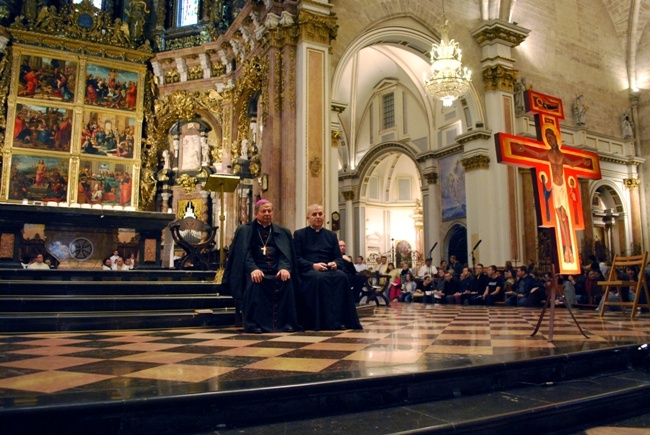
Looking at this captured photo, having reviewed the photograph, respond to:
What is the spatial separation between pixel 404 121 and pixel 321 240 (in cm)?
1663

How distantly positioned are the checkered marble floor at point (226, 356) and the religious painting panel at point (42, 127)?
10.9 m

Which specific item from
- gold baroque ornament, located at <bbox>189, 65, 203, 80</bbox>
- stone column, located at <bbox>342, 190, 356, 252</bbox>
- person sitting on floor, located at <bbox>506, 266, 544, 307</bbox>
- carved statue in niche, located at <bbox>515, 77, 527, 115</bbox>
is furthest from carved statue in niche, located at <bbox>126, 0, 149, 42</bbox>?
person sitting on floor, located at <bbox>506, 266, 544, 307</bbox>

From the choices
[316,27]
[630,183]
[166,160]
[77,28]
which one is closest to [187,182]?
[166,160]

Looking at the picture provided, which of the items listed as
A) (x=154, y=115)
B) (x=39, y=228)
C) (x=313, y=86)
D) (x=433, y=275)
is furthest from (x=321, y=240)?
(x=154, y=115)

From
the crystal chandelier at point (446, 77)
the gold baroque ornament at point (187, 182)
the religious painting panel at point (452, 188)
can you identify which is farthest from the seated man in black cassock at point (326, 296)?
the religious painting panel at point (452, 188)

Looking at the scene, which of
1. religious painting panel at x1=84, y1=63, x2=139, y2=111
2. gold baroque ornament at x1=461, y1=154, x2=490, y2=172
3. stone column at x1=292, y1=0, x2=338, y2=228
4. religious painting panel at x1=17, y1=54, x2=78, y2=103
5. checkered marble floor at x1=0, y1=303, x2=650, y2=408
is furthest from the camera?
gold baroque ornament at x1=461, y1=154, x2=490, y2=172

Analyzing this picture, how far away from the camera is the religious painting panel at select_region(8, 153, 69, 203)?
45.2ft

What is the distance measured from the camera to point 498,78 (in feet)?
53.6

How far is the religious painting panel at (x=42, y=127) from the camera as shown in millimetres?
14148

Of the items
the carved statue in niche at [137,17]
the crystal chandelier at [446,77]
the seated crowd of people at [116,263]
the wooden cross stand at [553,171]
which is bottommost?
the seated crowd of people at [116,263]

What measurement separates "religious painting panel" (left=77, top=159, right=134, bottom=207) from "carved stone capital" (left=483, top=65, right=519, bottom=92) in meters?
11.4

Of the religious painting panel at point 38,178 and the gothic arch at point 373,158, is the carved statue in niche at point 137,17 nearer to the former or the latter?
the religious painting panel at point 38,178

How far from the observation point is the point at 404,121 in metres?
21.8

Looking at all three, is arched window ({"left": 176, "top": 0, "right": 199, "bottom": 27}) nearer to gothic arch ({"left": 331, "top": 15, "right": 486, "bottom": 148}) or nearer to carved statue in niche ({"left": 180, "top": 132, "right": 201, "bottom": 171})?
carved statue in niche ({"left": 180, "top": 132, "right": 201, "bottom": 171})
